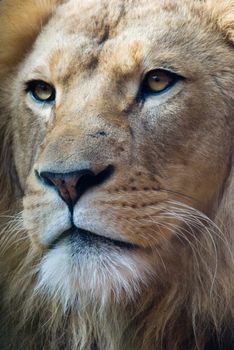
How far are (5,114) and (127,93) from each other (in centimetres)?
63

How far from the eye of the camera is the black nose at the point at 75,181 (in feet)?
7.68

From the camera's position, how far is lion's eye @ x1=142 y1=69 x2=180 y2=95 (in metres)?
2.61

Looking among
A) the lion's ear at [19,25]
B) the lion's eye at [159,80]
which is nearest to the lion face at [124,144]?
the lion's eye at [159,80]

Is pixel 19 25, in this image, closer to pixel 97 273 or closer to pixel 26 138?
pixel 26 138

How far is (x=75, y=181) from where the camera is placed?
234cm

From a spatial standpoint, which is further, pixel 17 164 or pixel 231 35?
pixel 17 164

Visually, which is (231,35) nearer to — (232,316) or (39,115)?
(39,115)

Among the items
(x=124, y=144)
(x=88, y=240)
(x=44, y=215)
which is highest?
(x=124, y=144)

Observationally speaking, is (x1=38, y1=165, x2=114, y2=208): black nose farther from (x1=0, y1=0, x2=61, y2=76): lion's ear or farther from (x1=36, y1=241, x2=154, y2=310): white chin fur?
(x1=0, y1=0, x2=61, y2=76): lion's ear

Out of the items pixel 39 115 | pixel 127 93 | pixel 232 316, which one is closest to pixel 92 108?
pixel 127 93

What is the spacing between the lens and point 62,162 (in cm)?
238

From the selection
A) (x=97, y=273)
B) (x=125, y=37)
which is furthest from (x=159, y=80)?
(x=97, y=273)

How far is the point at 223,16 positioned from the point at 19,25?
77cm

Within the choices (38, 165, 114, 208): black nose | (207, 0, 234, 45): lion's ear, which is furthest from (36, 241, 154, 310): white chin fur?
(207, 0, 234, 45): lion's ear
